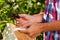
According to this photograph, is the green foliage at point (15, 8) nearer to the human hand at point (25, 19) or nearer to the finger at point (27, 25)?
the human hand at point (25, 19)

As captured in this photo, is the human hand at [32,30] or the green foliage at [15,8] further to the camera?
the green foliage at [15,8]

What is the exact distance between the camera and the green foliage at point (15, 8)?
335 cm

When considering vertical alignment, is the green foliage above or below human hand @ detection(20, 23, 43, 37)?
below

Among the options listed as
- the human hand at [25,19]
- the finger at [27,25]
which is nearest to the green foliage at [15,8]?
the human hand at [25,19]

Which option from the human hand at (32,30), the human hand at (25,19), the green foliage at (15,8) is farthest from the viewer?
the green foliage at (15,8)

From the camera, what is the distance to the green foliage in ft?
11.0

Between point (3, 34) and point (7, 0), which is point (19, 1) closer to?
point (7, 0)

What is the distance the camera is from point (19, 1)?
3.43 metres

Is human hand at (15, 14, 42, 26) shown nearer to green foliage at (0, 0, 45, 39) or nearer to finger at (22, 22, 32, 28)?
finger at (22, 22, 32, 28)

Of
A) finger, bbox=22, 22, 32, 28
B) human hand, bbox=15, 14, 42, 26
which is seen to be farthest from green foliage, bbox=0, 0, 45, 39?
finger, bbox=22, 22, 32, 28

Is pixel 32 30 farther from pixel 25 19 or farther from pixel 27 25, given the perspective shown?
pixel 25 19

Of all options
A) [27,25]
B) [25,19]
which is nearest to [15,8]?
[25,19]

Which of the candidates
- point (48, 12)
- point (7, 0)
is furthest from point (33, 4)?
point (48, 12)

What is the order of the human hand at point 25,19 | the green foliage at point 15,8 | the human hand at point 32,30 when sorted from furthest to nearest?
1. the green foliage at point 15,8
2. the human hand at point 25,19
3. the human hand at point 32,30
